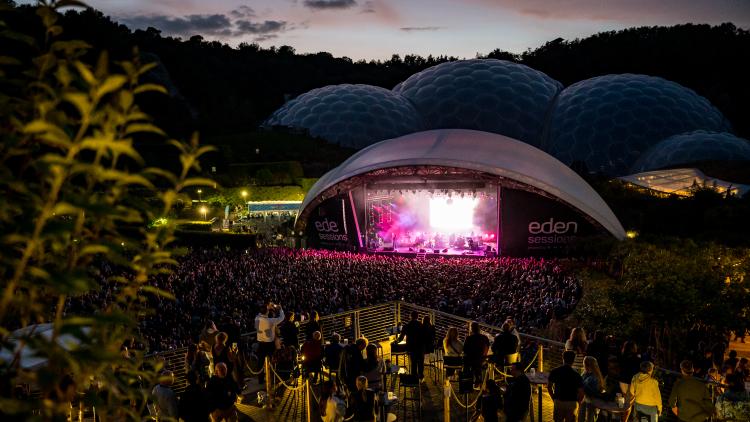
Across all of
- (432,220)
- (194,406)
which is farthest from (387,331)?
(432,220)

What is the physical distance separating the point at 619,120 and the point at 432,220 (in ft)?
60.7

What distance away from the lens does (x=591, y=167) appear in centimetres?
3919

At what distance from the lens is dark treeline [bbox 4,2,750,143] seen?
173 ft

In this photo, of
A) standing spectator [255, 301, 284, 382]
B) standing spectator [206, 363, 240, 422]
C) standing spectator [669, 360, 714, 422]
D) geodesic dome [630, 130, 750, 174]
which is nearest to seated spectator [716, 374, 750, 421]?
standing spectator [669, 360, 714, 422]

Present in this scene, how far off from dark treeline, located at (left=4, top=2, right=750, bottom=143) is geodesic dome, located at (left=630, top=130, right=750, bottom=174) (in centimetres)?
2140

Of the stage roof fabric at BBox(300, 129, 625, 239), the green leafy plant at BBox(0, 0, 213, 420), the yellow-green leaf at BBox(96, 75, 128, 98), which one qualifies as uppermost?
the stage roof fabric at BBox(300, 129, 625, 239)

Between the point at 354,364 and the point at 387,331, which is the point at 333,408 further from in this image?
the point at 387,331

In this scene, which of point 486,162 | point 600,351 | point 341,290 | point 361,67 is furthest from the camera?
point 361,67

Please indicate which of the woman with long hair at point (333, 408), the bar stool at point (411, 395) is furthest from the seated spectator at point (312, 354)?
the woman with long hair at point (333, 408)

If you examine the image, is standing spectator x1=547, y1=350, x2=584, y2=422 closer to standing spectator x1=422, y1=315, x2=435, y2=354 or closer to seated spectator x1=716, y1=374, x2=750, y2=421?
seated spectator x1=716, y1=374, x2=750, y2=421

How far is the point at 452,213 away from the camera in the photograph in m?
27.6

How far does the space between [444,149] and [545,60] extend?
184 ft

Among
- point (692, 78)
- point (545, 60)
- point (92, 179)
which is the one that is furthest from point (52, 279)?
point (545, 60)

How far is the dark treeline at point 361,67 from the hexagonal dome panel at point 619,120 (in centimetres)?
1519
